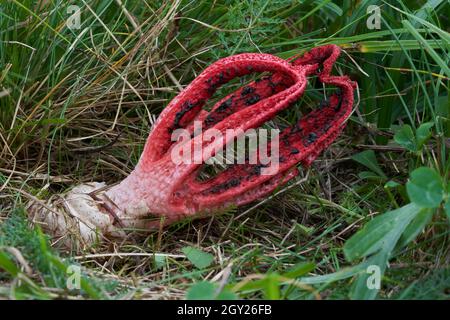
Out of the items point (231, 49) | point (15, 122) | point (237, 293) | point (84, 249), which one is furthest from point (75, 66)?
point (237, 293)

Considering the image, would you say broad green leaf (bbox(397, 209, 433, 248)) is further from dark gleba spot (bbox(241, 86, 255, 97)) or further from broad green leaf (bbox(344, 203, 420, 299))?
dark gleba spot (bbox(241, 86, 255, 97))

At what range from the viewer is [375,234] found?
1.94m

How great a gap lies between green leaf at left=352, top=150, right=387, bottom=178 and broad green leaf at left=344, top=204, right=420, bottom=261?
678 millimetres


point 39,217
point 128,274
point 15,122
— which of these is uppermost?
point 15,122

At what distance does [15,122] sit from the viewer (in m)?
2.59

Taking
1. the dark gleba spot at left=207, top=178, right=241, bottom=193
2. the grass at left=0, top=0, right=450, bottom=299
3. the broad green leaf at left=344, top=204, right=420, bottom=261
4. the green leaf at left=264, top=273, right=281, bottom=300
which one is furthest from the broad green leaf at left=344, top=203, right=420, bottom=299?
the dark gleba spot at left=207, top=178, right=241, bottom=193

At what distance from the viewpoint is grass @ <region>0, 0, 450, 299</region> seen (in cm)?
224

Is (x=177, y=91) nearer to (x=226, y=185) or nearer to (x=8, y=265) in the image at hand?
(x=226, y=185)

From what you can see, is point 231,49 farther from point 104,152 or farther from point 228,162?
point 104,152

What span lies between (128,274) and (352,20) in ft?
4.16
